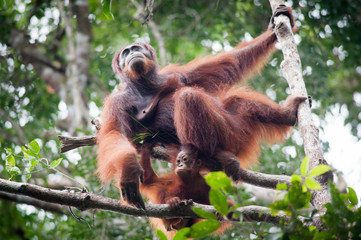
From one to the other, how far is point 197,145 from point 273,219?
4.75 ft

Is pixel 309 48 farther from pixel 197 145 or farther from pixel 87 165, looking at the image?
pixel 87 165

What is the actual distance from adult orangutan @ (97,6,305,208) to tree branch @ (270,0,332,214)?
272 millimetres

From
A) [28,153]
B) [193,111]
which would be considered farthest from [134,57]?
[28,153]

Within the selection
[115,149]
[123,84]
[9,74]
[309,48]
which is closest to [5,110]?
[9,74]

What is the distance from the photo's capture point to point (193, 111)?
4766mm

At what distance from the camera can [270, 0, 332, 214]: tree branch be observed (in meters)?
3.54

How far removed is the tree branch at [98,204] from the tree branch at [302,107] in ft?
1.37

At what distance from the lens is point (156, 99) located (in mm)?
5723

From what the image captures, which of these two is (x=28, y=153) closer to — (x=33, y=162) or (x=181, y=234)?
(x=33, y=162)

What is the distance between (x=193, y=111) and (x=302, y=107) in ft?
4.26

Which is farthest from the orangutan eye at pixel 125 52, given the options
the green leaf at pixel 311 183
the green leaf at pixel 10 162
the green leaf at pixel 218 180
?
the green leaf at pixel 311 183

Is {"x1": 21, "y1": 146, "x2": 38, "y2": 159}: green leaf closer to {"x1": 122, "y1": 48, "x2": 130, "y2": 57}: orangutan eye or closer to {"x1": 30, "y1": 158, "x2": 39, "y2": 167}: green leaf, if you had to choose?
{"x1": 30, "y1": 158, "x2": 39, "y2": 167}: green leaf

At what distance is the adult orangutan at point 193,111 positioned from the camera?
475 cm

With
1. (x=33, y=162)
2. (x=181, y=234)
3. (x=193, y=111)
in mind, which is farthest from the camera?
(x=193, y=111)
